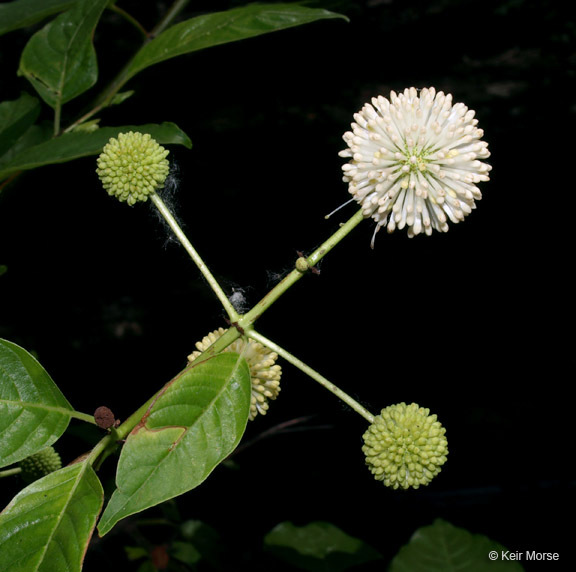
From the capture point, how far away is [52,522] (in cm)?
94

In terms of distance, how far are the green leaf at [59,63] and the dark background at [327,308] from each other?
1814 millimetres

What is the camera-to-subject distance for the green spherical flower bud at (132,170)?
4.15 ft

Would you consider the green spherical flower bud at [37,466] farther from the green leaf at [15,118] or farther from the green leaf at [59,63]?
the green leaf at [59,63]

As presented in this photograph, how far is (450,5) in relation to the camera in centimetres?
444

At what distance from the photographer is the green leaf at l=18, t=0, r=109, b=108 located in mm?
1735

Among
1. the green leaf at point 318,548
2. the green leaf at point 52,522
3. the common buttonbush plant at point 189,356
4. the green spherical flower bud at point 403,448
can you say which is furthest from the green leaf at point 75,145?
the green leaf at point 318,548

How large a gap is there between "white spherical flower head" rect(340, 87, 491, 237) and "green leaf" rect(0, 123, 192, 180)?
0.49m

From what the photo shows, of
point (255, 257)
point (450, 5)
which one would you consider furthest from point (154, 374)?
point (450, 5)

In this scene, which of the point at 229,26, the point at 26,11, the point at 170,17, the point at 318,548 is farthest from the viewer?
the point at 318,548

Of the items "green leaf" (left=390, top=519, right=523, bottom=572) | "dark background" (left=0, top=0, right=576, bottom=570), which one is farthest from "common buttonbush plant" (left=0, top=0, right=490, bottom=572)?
"dark background" (left=0, top=0, right=576, bottom=570)

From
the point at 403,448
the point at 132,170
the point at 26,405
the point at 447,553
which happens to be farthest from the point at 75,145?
the point at 447,553

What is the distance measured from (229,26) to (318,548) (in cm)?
210

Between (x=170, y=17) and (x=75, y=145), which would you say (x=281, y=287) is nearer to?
(x=75, y=145)

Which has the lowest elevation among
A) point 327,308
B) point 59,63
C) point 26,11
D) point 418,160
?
point 418,160
